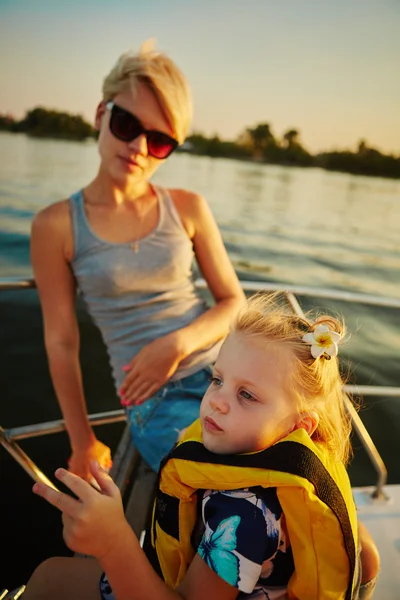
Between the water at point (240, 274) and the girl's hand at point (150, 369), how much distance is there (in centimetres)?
53

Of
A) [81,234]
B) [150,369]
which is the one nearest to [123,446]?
[150,369]

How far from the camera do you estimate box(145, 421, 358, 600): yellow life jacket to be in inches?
32.9

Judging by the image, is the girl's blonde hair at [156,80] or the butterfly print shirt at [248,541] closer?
the butterfly print shirt at [248,541]

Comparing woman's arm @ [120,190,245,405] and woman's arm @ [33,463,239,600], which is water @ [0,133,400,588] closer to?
woman's arm @ [120,190,245,405]

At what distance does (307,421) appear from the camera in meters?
1.00

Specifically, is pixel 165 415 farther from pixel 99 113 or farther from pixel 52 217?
pixel 99 113

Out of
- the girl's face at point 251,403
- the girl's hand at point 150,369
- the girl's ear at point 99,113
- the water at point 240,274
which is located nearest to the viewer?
the girl's face at point 251,403

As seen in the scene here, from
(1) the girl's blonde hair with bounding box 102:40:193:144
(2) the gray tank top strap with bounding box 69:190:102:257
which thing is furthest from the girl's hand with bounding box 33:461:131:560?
(1) the girl's blonde hair with bounding box 102:40:193:144

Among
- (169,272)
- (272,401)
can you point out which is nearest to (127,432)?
(169,272)

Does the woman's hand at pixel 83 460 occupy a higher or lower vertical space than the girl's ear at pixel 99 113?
lower

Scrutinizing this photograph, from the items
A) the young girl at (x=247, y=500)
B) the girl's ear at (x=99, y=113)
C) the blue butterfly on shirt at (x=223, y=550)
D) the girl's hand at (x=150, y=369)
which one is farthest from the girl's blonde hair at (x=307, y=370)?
the girl's ear at (x=99, y=113)

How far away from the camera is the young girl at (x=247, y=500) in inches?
32.3

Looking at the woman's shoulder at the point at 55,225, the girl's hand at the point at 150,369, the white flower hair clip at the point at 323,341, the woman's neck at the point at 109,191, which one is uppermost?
the woman's neck at the point at 109,191

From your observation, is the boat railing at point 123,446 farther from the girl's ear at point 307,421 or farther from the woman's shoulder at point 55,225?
the girl's ear at point 307,421
